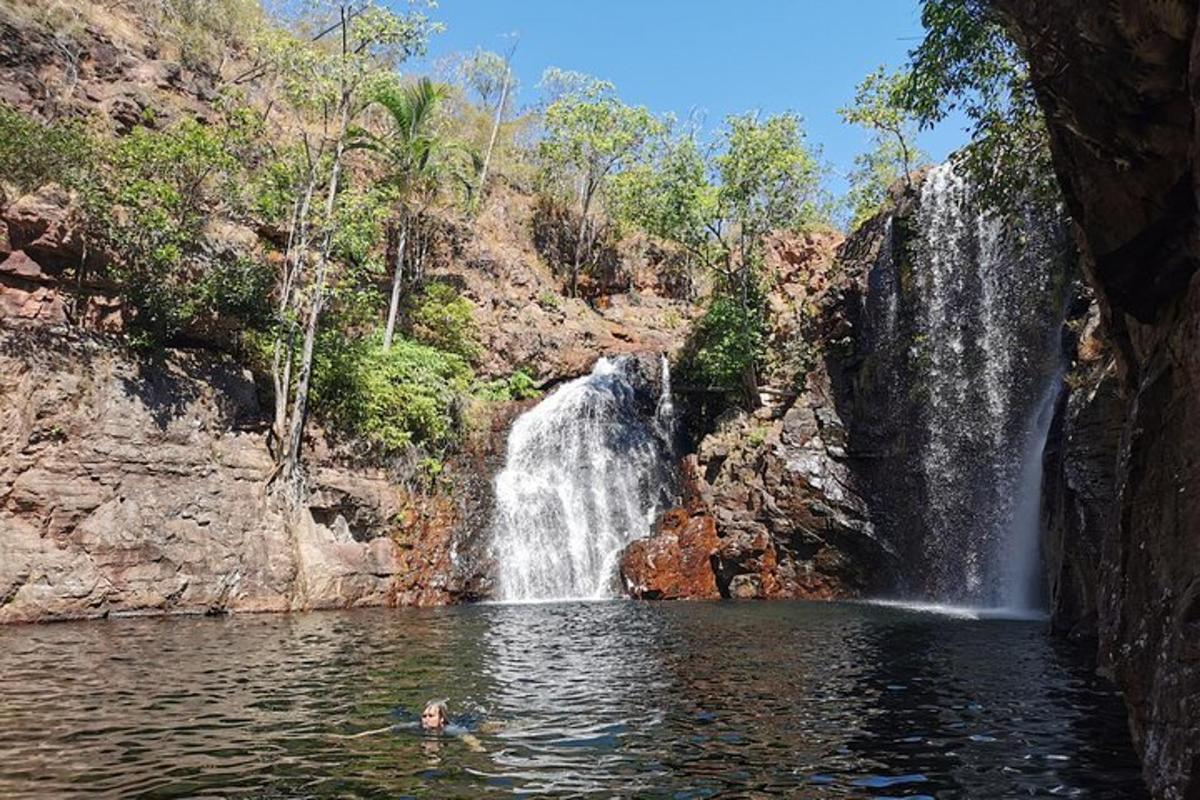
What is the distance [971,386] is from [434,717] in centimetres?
2327

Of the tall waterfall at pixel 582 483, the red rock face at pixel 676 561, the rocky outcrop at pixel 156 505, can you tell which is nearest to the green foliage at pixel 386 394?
the rocky outcrop at pixel 156 505

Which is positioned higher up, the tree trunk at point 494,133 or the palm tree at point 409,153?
the tree trunk at point 494,133

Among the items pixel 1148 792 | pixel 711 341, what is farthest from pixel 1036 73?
pixel 711 341

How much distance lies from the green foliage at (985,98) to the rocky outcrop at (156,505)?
19888 millimetres

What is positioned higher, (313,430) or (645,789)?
(313,430)

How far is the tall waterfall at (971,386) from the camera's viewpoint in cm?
2434

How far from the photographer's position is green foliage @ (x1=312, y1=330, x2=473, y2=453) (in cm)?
2716

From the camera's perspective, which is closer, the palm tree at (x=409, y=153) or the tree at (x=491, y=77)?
the palm tree at (x=409, y=153)

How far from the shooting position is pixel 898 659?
44.6 ft

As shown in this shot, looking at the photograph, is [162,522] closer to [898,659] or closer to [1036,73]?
[898,659]

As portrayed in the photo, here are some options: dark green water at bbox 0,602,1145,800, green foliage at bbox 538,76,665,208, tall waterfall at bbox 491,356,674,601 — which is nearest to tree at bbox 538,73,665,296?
green foliage at bbox 538,76,665,208

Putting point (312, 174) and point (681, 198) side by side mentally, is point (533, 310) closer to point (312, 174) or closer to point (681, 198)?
point (681, 198)

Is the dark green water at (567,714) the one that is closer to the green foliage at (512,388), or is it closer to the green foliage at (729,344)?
the green foliage at (512,388)

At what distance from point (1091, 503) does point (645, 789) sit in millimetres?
11980
